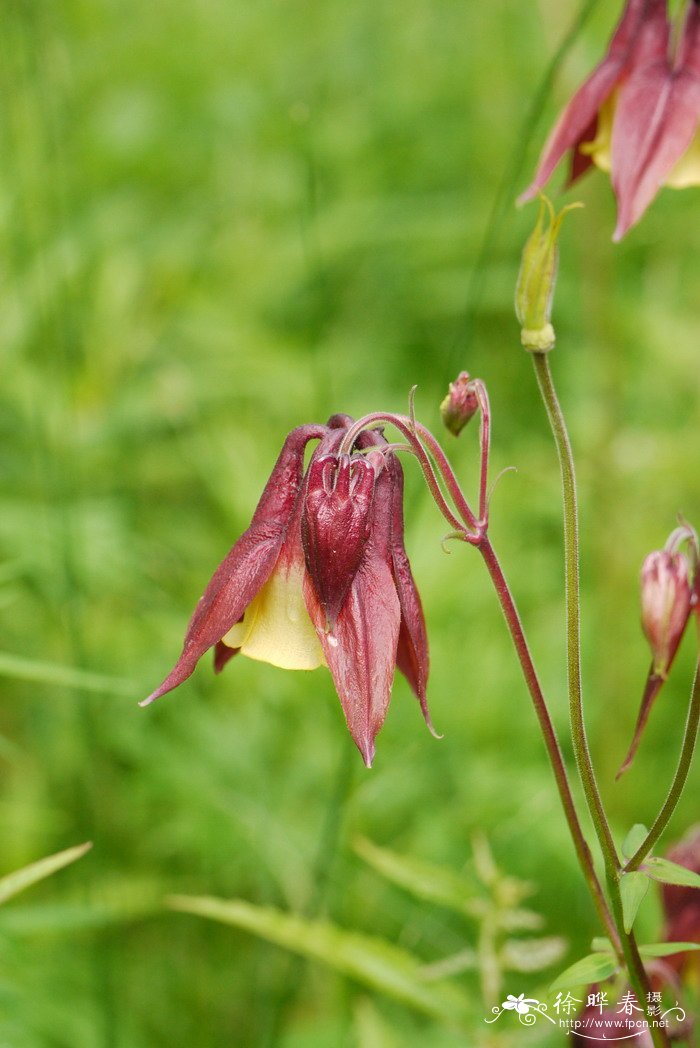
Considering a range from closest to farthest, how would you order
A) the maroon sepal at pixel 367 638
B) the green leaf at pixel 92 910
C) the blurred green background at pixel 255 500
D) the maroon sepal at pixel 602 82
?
1. the maroon sepal at pixel 367 638
2. the maroon sepal at pixel 602 82
3. the green leaf at pixel 92 910
4. the blurred green background at pixel 255 500

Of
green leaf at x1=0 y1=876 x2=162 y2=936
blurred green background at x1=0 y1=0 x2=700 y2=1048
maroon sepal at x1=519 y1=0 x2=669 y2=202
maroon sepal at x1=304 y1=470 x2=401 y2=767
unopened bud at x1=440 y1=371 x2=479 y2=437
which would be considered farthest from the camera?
blurred green background at x1=0 y1=0 x2=700 y2=1048

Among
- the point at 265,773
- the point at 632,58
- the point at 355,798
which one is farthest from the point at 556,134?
the point at 265,773

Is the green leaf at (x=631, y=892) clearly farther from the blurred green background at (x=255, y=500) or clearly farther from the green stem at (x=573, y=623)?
the blurred green background at (x=255, y=500)

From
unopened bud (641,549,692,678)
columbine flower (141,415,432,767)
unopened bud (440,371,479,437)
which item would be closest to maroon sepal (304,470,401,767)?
columbine flower (141,415,432,767)

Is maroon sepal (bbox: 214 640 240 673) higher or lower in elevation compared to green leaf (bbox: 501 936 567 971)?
Result: higher

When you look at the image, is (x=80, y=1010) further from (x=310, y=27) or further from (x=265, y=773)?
(x=310, y=27)

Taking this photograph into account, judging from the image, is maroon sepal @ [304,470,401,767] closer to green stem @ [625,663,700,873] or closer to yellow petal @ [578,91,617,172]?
green stem @ [625,663,700,873]

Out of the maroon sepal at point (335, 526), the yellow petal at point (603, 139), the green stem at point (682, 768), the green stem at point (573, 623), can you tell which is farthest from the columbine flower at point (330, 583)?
the yellow petal at point (603, 139)
